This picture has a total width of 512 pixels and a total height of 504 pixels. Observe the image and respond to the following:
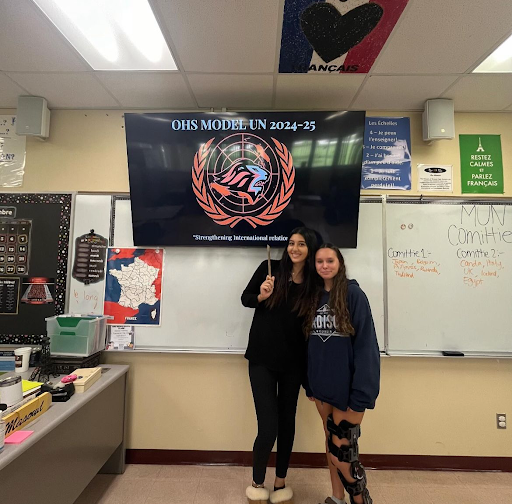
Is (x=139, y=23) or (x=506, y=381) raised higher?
(x=139, y=23)

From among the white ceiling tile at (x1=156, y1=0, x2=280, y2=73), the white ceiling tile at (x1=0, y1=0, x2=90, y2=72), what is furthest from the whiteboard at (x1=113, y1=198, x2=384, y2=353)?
the white ceiling tile at (x1=0, y1=0, x2=90, y2=72)

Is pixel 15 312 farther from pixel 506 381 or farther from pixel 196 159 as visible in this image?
pixel 506 381

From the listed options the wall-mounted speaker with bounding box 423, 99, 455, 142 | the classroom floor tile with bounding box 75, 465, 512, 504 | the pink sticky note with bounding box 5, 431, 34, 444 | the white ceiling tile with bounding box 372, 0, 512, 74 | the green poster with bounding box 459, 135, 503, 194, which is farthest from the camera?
the green poster with bounding box 459, 135, 503, 194

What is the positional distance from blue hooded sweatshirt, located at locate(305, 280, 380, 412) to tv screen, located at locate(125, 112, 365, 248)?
0.67 m

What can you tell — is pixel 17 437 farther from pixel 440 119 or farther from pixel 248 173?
pixel 440 119

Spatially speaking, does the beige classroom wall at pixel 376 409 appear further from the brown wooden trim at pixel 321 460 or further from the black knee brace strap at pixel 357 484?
the black knee brace strap at pixel 357 484

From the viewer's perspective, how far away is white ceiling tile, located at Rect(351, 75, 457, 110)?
196cm

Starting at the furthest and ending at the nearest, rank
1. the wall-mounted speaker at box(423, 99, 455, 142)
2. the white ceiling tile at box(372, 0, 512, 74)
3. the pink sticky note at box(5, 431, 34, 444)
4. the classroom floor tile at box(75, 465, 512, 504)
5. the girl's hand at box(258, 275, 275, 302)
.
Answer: the wall-mounted speaker at box(423, 99, 455, 142), the classroom floor tile at box(75, 465, 512, 504), the girl's hand at box(258, 275, 275, 302), the white ceiling tile at box(372, 0, 512, 74), the pink sticky note at box(5, 431, 34, 444)

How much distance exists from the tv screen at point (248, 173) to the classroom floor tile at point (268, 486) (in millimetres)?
1485

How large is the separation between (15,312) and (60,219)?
701 millimetres

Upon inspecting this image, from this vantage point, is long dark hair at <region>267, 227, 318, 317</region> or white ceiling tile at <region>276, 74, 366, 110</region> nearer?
long dark hair at <region>267, 227, 318, 317</region>

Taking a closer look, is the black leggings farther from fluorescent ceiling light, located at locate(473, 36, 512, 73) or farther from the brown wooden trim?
fluorescent ceiling light, located at locate(473, 36, 512, 73)

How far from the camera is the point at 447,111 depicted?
217 centimetres

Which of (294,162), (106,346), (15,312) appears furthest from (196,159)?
(15,312)
